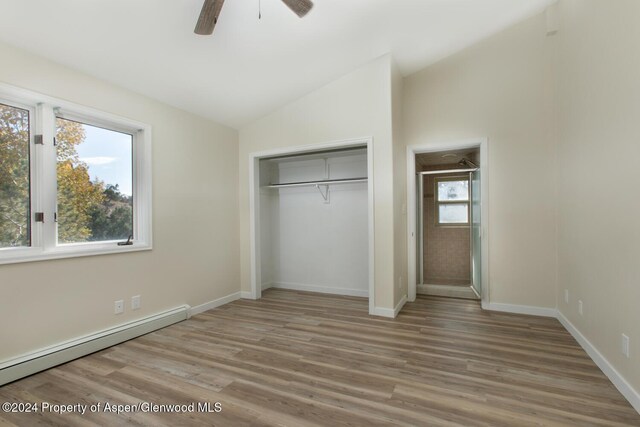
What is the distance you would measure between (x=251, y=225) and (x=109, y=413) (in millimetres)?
2724

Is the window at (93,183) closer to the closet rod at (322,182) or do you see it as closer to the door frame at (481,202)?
the closet rod at (322,182)

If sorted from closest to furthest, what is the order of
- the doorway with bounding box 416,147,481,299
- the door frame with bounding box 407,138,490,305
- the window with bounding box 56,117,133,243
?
the window with bounding box 56,117,133,243, the door frame with bounding box 407,138,490,305, the doorway with bounding box 416,147,481,299

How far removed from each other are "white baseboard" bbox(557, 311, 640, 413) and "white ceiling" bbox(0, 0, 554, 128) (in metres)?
3.28

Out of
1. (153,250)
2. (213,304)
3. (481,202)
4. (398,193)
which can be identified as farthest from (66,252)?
(481,202)

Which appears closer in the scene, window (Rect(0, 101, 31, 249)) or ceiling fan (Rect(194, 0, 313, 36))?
ceiling fan (Rect(194, 0, 313, 36))

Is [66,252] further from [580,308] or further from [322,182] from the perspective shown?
[580,308]

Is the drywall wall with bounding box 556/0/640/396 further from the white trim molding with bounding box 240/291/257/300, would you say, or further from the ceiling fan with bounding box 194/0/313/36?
the white trim molding with bounding box 240/291/257/300

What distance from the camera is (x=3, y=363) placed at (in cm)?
212

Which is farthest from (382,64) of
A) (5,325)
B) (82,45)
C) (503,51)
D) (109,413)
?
(5,325)

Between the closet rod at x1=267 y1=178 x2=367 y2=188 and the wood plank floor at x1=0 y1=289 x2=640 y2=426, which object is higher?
the closet rod at x1=267 y1=178 x2=367 y2=188

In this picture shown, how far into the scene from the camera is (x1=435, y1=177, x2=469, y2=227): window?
5531 millimetres

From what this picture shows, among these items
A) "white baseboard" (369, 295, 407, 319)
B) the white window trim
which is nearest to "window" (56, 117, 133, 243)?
the white window trim

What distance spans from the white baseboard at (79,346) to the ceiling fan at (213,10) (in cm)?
267

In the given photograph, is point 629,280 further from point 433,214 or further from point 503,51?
point 433,214
